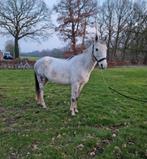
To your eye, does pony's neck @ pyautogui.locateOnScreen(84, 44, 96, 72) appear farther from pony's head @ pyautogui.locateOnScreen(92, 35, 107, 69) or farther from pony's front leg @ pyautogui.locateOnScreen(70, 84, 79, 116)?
pony's front leg @ pyautogui.locateOnScreen(70, 84, 79, 116)

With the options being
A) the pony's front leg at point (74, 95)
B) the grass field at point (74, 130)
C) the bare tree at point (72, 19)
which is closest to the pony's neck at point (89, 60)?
the pony's front leg at point (74, 95)

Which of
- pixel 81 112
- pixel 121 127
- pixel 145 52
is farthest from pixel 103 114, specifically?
pixel 145 52

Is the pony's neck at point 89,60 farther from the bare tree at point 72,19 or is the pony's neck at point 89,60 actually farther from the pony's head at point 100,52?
the bare tree at point 72,19

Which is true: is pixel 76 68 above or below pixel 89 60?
below

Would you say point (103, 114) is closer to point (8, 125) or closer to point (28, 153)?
point (8, 125)

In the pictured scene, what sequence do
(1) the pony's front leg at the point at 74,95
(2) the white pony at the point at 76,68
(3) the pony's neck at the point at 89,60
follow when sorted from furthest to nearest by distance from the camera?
(1) the pony's front leg at the point at 74,95 < (3) the pony's neck at the point at 89,60 < (2) the white pony at the point at 76,68

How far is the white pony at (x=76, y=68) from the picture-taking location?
8.00 meters

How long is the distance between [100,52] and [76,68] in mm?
947

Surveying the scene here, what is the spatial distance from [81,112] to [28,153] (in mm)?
3379

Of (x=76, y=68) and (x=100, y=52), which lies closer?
(x=100, y=52)

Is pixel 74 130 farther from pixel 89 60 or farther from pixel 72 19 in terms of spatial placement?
pixel 72 19

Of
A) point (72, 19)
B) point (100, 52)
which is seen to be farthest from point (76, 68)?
point (72, 19)

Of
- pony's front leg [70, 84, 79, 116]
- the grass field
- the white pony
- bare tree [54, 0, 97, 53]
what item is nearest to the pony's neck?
the white pony

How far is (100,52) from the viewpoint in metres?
7.94
